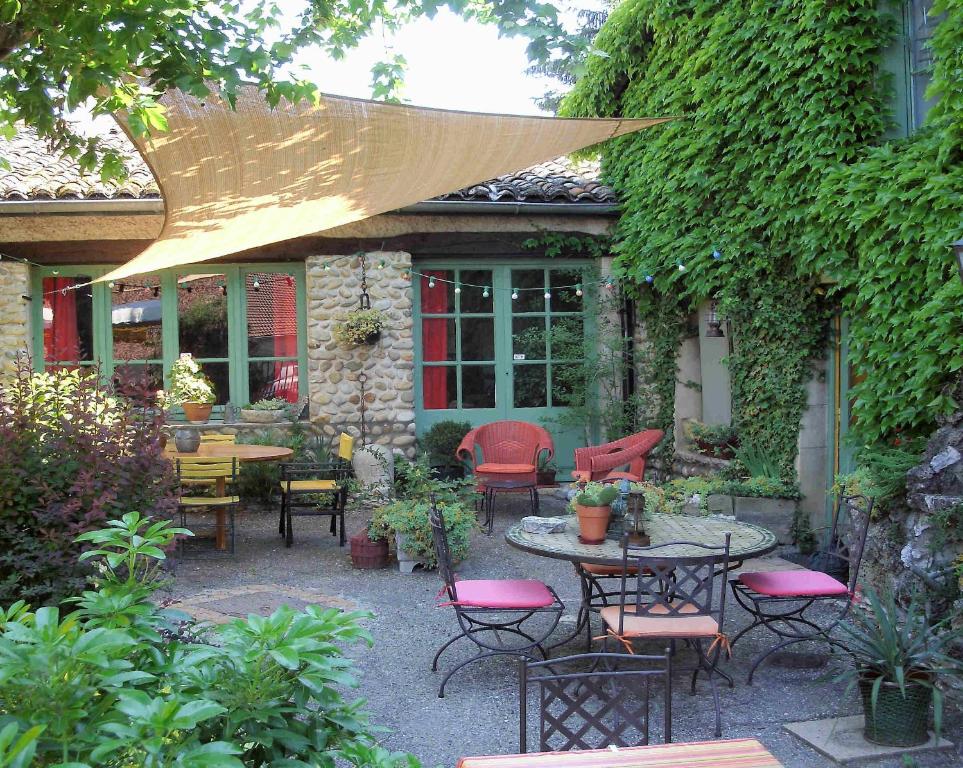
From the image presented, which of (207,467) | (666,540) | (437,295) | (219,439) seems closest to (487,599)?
(666,540)

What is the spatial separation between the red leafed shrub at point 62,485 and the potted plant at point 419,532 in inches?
88.7

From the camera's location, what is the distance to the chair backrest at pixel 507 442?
7938 millimetres

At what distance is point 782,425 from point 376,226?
3.97 meters

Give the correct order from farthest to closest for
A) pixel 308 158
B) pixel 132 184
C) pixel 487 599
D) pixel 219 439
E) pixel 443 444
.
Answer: pixel 443 444 < pixel 132 184 < pixel 219 439 < pixel 308 158 < pixel 487 599

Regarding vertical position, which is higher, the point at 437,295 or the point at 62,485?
the point at 437,295

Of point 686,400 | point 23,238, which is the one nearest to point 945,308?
point 686,400

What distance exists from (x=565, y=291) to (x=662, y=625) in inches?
214

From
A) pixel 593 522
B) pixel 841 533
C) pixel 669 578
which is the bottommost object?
pixel 841 533

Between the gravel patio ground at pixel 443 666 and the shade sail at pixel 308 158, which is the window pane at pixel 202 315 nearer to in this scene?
the gravel patio ground at pixel 443 666

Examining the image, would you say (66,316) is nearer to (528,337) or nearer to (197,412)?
(197,412)

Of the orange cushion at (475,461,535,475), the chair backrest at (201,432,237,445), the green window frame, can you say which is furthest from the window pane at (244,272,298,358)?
the orange cushion at (475,461,535,475)

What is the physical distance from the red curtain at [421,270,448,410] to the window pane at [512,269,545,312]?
66 centimetres

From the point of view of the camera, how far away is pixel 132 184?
7.70m

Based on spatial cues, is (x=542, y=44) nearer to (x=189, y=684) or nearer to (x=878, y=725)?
(x=878, y=725)
